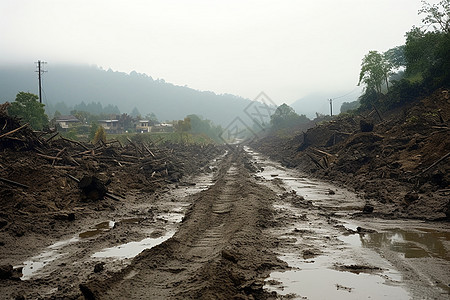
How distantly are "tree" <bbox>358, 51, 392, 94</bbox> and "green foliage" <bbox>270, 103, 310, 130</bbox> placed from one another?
1656 inches

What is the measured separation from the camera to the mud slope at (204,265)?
4810 mm

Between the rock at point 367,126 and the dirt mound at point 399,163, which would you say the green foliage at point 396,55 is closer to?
the dirt mound at point 399,163

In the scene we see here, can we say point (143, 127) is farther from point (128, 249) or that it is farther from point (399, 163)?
point (128, 249)

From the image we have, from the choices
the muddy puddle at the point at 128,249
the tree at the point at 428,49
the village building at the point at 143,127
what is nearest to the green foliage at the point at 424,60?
the tree at the point at 428,49

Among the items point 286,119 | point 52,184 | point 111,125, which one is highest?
point 286,119

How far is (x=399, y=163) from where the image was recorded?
16094 millimetres

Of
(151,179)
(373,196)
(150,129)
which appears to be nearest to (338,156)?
(373,196)

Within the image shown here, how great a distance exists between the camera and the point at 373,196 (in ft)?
42.6

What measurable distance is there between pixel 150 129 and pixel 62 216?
85.8 m

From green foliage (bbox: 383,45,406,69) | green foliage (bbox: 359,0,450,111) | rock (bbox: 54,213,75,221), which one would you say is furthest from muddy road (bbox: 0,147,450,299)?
green foliage (bbox: 383,45,406,69)

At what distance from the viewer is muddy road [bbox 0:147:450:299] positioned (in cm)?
505

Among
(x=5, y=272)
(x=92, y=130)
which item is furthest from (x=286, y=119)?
(x=5, y=272)

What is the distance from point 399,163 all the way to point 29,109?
39.2 m

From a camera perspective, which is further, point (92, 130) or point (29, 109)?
point (92, 130)
